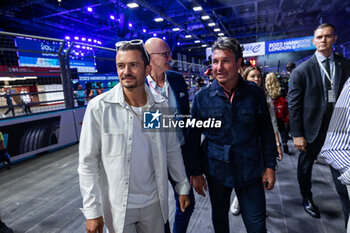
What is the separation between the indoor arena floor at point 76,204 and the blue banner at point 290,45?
8.18 meters

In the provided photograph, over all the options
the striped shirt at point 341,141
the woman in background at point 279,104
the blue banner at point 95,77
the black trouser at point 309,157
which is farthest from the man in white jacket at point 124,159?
the blue banner at point 95,77

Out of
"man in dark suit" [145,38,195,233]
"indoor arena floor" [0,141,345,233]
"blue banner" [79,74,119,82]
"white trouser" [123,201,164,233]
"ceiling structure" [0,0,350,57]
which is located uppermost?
"ceiling structure" [0,0,350,57]

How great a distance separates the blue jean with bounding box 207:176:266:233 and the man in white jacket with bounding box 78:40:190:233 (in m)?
0.48

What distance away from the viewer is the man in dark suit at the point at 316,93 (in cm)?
228

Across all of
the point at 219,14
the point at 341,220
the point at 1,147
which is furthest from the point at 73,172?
the point at 219,14

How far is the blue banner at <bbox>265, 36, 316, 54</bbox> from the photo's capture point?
10.5m

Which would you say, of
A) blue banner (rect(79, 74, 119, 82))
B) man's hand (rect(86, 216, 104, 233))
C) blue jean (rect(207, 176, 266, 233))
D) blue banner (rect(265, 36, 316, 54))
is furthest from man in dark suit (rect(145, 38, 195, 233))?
blue banner (rect(265, 36, 316, 54))

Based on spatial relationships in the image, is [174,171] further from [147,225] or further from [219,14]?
[219,14]

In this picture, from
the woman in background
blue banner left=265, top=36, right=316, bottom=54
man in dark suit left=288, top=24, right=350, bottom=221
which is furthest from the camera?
blue banner left=265, top=36, right=316, bottom=54

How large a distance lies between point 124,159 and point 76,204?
2.35 meters

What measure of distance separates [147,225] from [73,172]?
3.48m

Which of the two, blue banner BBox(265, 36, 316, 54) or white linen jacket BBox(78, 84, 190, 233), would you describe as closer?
white linen jacket BBox(78, 84, 190, 233)

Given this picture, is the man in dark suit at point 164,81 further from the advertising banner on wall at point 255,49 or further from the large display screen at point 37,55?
the advertising banner on wall at point 255,49

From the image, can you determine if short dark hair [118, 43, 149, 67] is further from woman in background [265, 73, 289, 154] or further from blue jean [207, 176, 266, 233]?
woman in background [265, 73, 289, 154]
